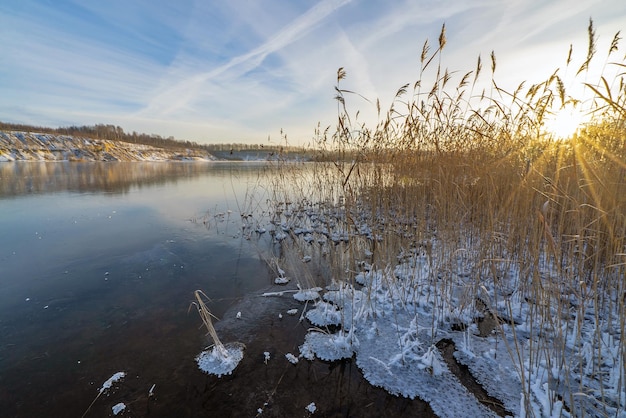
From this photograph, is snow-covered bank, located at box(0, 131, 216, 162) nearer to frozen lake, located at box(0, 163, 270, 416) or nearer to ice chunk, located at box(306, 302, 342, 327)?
frozen lake, located at box(0, 163, 270, 416)

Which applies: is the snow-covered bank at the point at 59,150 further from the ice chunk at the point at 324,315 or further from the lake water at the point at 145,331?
the ice chunk at the point at 324,315

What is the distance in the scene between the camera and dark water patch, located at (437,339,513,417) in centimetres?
149

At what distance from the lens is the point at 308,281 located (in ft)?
9.64

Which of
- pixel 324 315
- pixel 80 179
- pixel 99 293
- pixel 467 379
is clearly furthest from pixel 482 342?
pixel 80 179

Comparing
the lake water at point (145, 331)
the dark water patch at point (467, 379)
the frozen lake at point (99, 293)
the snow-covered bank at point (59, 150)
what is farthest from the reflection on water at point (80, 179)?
the snow-covered bank at point (59, 150)

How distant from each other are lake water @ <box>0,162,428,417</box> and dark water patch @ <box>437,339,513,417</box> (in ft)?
1.45

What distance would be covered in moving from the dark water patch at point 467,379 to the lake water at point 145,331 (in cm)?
44

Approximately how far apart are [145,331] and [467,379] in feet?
8.17

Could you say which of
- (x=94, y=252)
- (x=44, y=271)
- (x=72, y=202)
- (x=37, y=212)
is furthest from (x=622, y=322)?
(x=72, y=202)

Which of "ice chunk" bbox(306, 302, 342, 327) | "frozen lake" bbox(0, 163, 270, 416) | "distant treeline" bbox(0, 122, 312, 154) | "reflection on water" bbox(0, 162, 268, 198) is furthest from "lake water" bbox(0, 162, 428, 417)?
"distant treeline" bbox(0, 122, 312, 154)

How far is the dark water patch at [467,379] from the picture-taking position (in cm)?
149

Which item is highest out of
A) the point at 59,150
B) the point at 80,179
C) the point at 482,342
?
the point at 59,150

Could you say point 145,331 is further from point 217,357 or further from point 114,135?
point 114,135

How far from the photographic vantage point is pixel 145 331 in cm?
216
